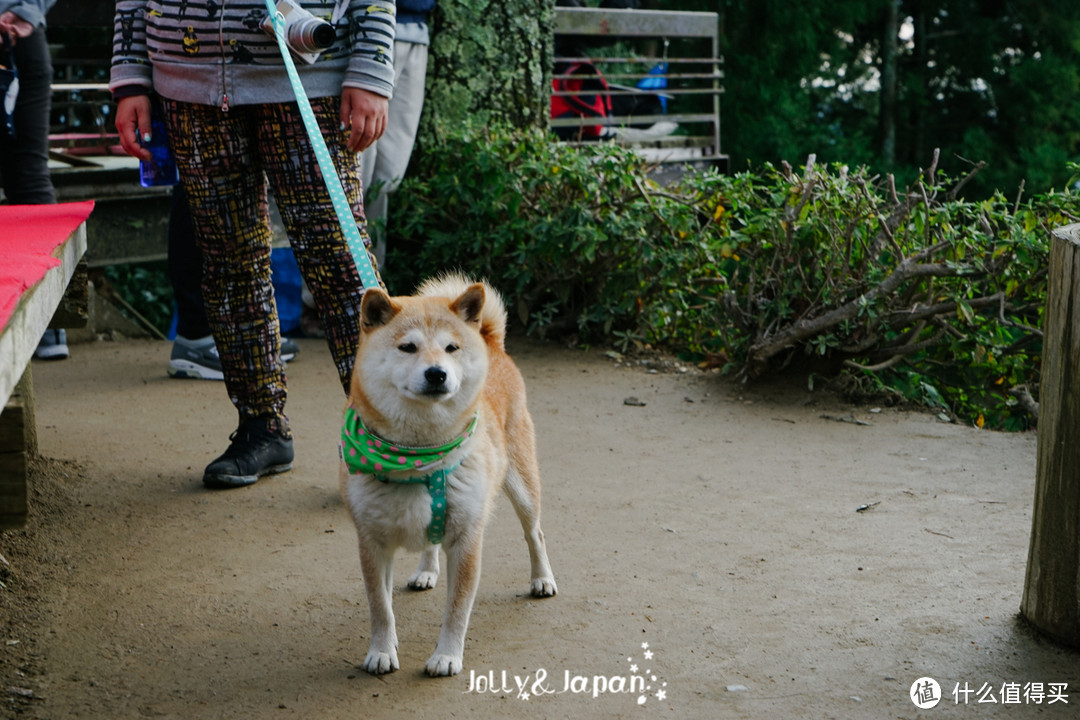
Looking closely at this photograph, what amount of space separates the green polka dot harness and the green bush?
2.70 m

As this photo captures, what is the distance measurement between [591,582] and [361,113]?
4.84 feet

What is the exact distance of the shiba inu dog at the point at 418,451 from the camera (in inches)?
92.7

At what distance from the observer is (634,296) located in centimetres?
557

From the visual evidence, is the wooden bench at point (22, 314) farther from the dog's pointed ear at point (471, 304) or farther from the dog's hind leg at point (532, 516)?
the dog's hind leg at point (532, 516)

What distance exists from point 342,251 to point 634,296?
103 inches

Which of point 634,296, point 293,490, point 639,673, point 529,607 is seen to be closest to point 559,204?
point 634,296

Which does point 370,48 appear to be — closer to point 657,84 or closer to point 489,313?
point 489,313

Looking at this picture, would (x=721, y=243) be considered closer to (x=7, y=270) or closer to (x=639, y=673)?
(x=639, y=673)

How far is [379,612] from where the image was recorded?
2.44 m

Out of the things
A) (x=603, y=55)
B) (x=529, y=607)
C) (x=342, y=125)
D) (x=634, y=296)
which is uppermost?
(x=603, y=55)

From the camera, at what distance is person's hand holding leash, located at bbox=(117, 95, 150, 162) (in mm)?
3242

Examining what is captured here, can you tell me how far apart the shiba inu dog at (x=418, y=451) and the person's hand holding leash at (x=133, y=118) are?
1.33 meters

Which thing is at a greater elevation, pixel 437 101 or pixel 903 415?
pixel 437 101

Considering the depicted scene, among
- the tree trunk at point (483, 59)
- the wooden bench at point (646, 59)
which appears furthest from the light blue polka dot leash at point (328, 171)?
the wooden bench at point (646, 59)
